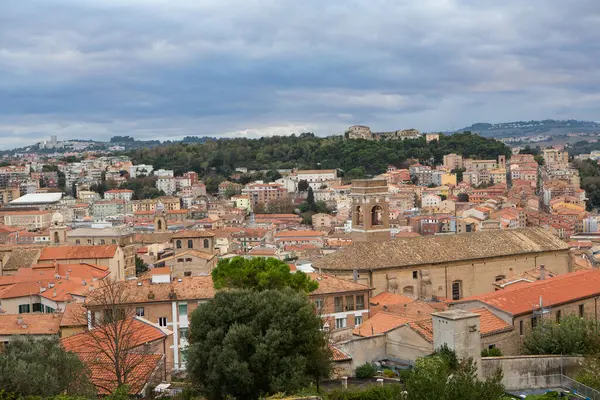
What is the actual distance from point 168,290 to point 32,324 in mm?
4330

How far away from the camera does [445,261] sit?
31859 millimetres

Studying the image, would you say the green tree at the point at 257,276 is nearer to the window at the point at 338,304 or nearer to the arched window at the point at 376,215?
the window at the point at 338,304

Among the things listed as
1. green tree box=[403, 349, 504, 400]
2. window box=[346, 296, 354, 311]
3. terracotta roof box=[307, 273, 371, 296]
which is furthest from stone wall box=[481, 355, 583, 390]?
window box=[346, 296, 354, 311]

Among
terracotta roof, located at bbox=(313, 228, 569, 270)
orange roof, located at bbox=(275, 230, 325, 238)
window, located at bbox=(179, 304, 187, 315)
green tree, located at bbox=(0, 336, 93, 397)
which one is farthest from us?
orange roof, located at bbox=(275, 230, 325, 238)

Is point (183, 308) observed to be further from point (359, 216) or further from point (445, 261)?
point (445, 261)

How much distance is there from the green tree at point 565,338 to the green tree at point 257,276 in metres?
6.64

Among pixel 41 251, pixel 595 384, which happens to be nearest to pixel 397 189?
pixel 41 251

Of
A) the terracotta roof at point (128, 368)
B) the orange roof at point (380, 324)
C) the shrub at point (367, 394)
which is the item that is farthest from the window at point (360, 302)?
the shrub at point (367, 394)

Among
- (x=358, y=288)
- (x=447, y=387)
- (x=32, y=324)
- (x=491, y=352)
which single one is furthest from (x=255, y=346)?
(x=358, y=288)

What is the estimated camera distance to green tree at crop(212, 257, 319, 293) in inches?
904

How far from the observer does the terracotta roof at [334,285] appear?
88.8 feet

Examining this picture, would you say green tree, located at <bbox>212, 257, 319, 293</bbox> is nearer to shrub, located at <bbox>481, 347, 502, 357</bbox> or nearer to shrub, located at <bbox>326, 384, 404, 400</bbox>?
shrub, located at <bbox>481, 347, 502, 357</bbox>

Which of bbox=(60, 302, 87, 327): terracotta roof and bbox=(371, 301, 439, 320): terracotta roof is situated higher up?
bbox=(60, 302, 87, 327): terracotta roof

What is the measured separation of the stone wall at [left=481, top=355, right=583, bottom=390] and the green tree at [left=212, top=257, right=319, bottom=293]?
A: 6.43 meters
